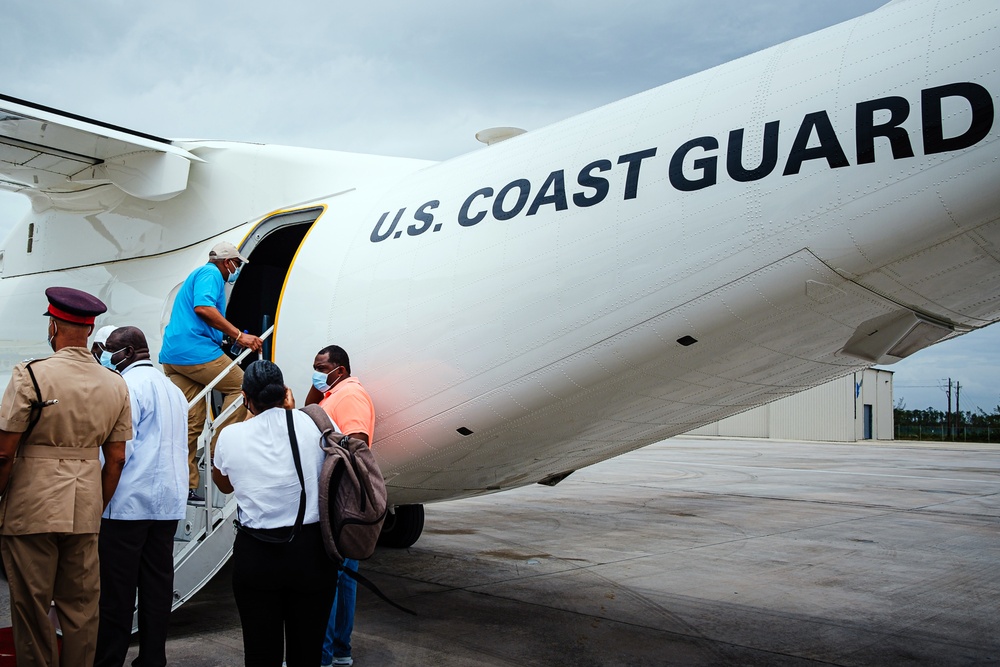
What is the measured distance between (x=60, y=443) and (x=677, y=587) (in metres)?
5.54

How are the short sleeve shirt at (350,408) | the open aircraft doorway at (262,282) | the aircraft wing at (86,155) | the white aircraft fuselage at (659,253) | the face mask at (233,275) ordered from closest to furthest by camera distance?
the white aircraft fuselage at (659,253) < the short sleeve shirt at (350,408) < the face mask at (233,275) < the aircraft wing at (86,155) < the open aircraft doorway at (262,282)

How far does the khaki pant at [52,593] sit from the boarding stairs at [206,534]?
1.33 metres

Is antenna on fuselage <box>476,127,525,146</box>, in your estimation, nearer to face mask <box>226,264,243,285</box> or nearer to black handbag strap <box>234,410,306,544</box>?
face mask <box>226,264,243,285</box>

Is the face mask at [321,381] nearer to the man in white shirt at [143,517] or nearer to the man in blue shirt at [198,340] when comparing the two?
the man in blue shirt at [198,340]

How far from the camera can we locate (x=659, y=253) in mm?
4410

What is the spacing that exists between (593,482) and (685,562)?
922cm

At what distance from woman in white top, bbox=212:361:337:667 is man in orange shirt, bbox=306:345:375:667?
123 cm

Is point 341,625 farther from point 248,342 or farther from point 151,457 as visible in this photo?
point 248,342

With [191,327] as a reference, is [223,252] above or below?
above

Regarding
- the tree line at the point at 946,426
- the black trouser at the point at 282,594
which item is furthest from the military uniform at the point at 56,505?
the tree line at the point at 946,426

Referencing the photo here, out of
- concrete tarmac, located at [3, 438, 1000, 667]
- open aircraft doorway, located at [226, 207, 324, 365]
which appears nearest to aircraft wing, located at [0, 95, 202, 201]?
open aircraft doorway, located at [226, 207, 324, 365]

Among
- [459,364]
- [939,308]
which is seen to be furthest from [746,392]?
[459,364]

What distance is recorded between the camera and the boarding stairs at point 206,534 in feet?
17.7

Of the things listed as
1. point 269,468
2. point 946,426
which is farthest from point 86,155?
point 946,426
